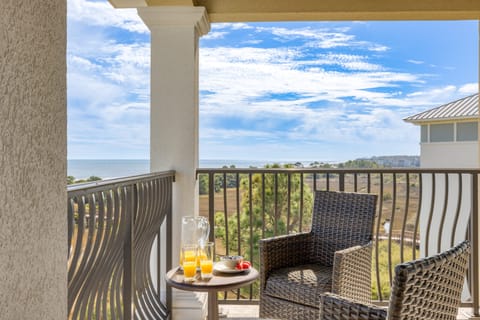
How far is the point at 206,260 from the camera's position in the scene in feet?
7.79

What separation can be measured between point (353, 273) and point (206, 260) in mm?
1076

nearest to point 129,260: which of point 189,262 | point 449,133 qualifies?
point 189,262

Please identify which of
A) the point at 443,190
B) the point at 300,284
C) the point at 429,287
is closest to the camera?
the point at 429,287

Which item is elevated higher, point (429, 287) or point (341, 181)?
point (341, 181)

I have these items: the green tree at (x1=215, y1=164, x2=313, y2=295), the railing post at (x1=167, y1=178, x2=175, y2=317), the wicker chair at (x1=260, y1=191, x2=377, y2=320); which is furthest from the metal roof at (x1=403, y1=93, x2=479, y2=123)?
the railing post at (x1=167, y1=178, x2=175, y2=317)

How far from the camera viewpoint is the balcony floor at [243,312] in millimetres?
3377

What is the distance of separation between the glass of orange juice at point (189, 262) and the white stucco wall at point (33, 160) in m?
1.49

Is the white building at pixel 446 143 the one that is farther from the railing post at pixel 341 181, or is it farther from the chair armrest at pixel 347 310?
the chair armrest at pixel 347 310

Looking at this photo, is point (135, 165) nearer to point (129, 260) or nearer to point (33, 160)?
point (129, 260)

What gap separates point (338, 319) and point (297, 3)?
2745 millimetres

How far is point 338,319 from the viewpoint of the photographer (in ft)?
5.38

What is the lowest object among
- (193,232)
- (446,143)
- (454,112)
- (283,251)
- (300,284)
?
(300,284)

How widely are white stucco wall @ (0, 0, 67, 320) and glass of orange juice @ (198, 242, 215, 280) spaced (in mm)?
1515

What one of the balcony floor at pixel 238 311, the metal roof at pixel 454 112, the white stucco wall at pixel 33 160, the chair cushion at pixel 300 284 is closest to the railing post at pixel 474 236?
the chair cushion at pixel 300 284
